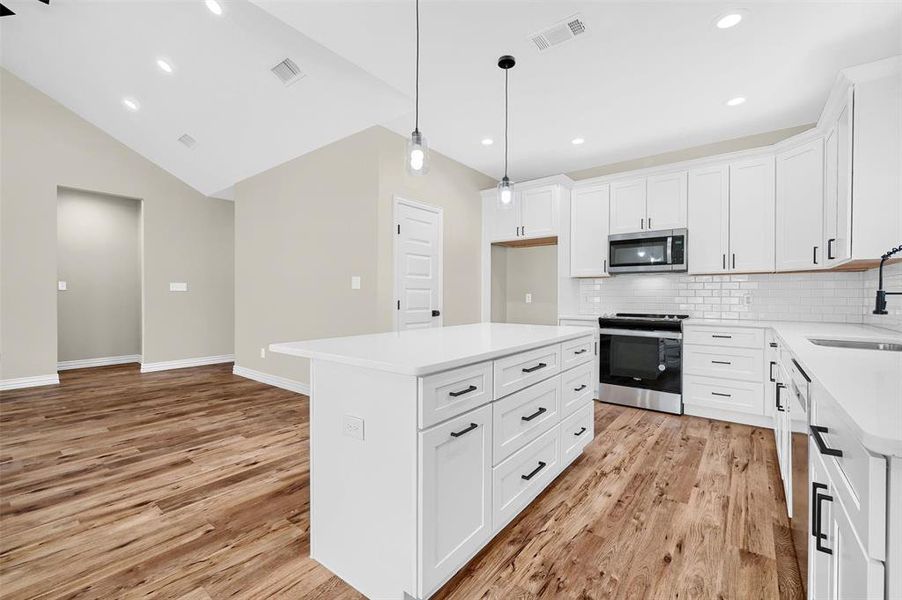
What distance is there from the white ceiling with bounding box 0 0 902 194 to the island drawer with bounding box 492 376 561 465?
212 cm

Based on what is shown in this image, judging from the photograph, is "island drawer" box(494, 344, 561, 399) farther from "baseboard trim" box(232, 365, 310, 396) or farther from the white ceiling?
"baseboard trim" box(232, 365, 310, 396)

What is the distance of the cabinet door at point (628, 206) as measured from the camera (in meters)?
4.22

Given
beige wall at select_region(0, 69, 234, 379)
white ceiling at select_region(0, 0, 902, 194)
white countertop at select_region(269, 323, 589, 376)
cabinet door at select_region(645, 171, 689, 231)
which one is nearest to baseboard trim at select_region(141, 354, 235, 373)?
beige wall at select_region(0, 69, 234, 379)

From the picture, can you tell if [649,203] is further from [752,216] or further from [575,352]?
[575,352]

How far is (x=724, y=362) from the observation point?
358cm

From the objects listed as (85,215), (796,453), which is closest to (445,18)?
(796,453)

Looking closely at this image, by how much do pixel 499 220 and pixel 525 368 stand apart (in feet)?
11.1

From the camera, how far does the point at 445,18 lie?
2.35 metres

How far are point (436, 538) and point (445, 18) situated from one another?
8.66 ft

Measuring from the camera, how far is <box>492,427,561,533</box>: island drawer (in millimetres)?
1789

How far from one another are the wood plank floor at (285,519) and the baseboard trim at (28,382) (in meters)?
1.89

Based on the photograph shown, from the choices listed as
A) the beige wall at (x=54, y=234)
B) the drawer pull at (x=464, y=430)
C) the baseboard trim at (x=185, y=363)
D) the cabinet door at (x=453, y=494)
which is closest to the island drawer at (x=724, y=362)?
the cabinet door at (x=453, y=494)

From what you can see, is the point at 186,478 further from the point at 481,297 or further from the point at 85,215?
the point at 85,215

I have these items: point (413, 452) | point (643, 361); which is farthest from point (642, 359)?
point (413, 452)
